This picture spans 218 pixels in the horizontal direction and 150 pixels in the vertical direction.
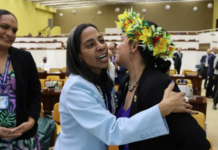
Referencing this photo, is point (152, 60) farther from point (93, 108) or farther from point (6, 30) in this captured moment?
point (6, 30)

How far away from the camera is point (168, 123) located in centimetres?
91

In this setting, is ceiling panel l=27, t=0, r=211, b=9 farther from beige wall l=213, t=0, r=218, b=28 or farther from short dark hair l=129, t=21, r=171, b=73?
short dark hair l=129, t=21, r=171, b=73

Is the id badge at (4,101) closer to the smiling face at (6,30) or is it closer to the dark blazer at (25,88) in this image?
the dark blazer at (25,88)

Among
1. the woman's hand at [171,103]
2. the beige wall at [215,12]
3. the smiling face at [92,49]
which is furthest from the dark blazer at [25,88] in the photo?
the beige wall at [215,12]

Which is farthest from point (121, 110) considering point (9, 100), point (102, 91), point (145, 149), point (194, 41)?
point (194, 41)

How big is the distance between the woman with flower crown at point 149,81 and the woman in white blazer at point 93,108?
5 centimetres

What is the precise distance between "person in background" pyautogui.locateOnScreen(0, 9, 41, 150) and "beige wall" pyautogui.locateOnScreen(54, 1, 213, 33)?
64.7 ft

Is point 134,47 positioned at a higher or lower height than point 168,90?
higher

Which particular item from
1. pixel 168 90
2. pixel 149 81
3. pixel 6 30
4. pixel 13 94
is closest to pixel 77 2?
pixel 6 30

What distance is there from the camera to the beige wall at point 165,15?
62.6 feet

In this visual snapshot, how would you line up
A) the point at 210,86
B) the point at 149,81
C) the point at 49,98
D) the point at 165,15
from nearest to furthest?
the point at 149,81 < the point at 49,98 < the point at 210,86 < the point at 165,15

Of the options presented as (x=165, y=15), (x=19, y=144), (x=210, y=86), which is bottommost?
(x=210, y=86)

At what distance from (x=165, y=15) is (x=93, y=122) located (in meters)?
20.6

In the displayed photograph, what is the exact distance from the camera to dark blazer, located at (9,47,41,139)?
1388mm
